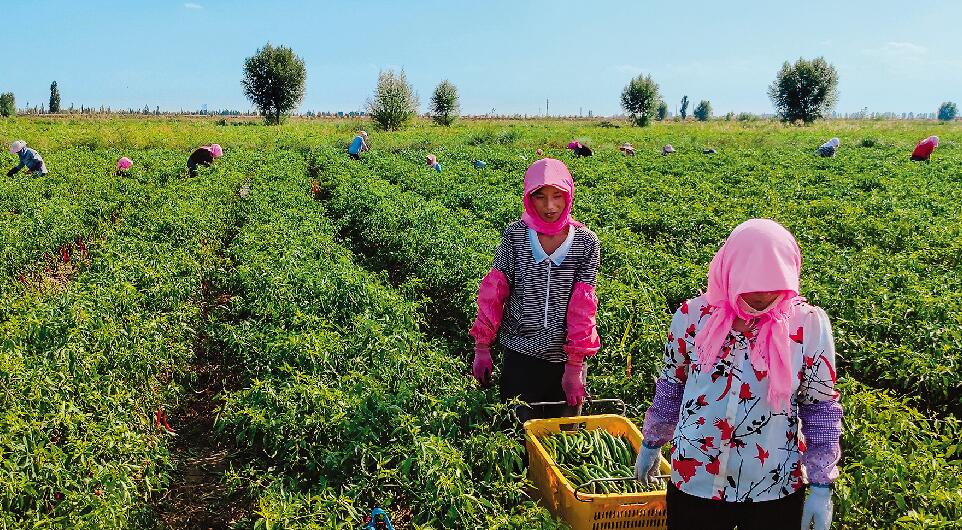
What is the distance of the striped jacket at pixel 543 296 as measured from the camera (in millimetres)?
3900

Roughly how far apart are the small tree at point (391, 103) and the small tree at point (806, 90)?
1635 inches

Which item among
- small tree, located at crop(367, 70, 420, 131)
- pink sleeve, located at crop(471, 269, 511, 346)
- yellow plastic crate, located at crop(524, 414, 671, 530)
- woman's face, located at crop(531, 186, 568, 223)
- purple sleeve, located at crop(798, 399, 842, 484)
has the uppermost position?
small tree, located at crop(367, 70, 420, 131)

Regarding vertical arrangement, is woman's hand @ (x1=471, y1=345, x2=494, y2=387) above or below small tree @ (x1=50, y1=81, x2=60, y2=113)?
below

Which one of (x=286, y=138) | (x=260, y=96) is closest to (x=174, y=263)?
(x=286, y=138)

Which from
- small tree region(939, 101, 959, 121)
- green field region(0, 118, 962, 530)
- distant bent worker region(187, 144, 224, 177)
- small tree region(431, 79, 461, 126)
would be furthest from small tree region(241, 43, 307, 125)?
small tree region(939, 101, 959, 121)

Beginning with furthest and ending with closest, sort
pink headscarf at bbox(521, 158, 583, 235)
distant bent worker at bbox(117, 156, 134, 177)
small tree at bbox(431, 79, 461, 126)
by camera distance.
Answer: small tree at bbox(431, 79, 461, 126) → distant bent worker at bbox(117, 156, 134, 177) → pink headscarf at bbox(521, 158, 583, 235)

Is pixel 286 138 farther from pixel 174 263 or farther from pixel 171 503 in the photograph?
pixel 171 503

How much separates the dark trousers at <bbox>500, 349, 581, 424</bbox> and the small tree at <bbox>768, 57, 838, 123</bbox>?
236ft

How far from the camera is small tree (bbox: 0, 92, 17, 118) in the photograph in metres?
62.6

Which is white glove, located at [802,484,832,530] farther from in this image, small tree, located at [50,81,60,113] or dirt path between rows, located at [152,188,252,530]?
small tree, located at [50,81,60,113]

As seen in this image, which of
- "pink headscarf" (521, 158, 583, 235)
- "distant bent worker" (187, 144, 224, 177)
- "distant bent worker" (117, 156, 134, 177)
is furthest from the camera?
"distant bent worker" (187, 144, 224, 177)

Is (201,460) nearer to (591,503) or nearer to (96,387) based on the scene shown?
(96,387)

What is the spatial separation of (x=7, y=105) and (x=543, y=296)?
253 ft

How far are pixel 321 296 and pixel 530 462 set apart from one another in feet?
11.4
